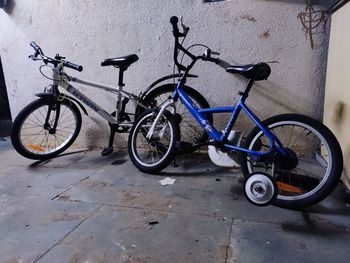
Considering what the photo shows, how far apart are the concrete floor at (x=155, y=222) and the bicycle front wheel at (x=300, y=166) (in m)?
0.11

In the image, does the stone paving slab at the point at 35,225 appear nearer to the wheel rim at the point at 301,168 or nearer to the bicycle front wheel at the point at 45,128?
the bicycle front wheel at the point at 45,128

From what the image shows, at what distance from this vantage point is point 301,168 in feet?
8.00

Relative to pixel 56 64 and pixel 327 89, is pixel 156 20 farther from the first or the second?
pixel 327 89

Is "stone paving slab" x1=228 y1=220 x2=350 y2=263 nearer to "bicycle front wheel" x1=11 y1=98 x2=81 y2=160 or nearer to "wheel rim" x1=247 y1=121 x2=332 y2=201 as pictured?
"wheel rim" x1=247 y1=121 x2=332 y2=201

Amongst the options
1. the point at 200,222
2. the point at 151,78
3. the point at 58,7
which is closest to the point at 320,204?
the point at 200,222

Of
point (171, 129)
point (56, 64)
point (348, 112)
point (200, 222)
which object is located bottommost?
point (200, 222)

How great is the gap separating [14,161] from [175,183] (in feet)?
5.87

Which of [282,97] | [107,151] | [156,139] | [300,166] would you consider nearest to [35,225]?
[156,139]

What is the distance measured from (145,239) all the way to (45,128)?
1843 mm

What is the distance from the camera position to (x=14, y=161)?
2.98 meters

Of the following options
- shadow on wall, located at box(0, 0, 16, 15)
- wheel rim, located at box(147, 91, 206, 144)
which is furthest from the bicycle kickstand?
shadow on wall, located at box(0, 0, 16, 15)

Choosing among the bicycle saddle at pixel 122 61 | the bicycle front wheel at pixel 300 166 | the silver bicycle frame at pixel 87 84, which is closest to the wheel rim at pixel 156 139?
the silver bicycle frame at pixel 87 84

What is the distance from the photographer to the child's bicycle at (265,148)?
5.82 feet

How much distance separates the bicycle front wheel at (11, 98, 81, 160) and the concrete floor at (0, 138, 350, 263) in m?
0.42
